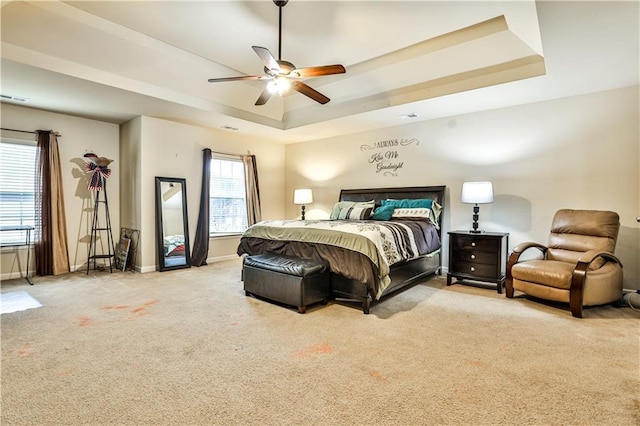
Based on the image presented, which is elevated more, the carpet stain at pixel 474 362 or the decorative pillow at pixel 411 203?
the decorative pillow at pixel 411 203

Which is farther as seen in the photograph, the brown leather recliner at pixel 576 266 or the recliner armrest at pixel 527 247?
the recliner armrest at pixel 527 247

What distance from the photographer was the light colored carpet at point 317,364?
171 centimetres

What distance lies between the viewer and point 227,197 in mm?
6469

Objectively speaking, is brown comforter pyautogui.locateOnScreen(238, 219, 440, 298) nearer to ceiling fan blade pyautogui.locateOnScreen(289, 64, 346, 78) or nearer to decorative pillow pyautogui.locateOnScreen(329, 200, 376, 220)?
decorative pillow pyautogui.locateOnScreen(329, 200, 376, 220)

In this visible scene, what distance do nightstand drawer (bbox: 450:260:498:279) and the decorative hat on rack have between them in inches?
216

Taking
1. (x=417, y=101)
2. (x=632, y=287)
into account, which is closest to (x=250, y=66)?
(x=417, y=101)

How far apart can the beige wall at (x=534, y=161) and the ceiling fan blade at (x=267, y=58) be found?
3.17m

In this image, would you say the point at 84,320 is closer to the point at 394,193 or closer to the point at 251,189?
the point at 251,189

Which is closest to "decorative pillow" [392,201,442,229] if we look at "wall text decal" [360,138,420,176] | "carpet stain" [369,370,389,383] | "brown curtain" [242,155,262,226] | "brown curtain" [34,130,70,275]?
"wall text decal" [360,138,420,176]

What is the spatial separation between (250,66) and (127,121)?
2.58 m

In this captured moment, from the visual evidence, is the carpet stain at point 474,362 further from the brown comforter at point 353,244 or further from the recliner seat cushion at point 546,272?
the recliner seat cushion at point 546,272

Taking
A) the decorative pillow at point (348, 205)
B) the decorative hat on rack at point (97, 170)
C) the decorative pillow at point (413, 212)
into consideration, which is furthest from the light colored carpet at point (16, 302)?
the decorative pillow at point (413, 212)

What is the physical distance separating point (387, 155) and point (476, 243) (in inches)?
90.8

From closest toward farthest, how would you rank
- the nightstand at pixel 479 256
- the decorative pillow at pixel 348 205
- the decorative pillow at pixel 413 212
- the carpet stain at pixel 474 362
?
the carpet stain at pixel 474 362 → the nightstand at pixel 479 256 → the decorative pillow at pixel 413 212 → the decorative pillow at pixel 348 205
